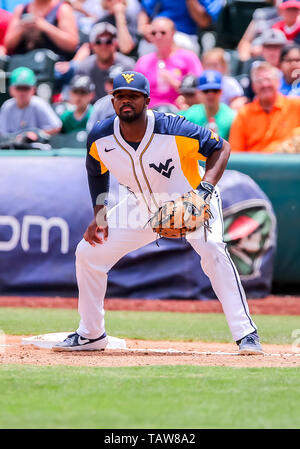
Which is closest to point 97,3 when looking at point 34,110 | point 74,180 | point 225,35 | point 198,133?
point 225,35

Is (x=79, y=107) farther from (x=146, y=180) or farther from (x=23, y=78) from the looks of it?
(x=146, y=180)

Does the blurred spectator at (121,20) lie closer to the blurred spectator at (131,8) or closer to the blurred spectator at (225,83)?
the blurred spectator at (131,8)

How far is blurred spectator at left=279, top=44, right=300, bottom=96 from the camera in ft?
36.7

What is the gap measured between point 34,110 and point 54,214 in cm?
226

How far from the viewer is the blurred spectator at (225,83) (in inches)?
455

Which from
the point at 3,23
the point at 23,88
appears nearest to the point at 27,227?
the point at 23,88

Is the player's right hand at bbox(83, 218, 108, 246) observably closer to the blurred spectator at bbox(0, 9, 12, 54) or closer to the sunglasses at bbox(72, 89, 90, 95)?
the sunglasses at bbox(72, 89, 90, 95)

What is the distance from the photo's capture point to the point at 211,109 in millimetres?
10391

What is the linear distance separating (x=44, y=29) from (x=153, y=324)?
6.29m

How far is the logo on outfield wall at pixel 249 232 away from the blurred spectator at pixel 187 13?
3.73m

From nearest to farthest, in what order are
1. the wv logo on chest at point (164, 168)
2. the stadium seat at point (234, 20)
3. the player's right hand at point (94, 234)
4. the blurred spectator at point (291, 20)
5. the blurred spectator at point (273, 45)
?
1. the wv logo on chest at point (164, 168)
2. the player's right hand at point (94, 234)
3. the blurred spectator at point (273, 45)
4. the blurred spectator at point (291, 20)
5. the stadium seat at point (234, 20)

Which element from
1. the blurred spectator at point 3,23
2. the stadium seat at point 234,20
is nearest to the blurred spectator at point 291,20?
the stadium seat at point 234,20

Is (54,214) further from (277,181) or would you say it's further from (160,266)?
(277,181)
